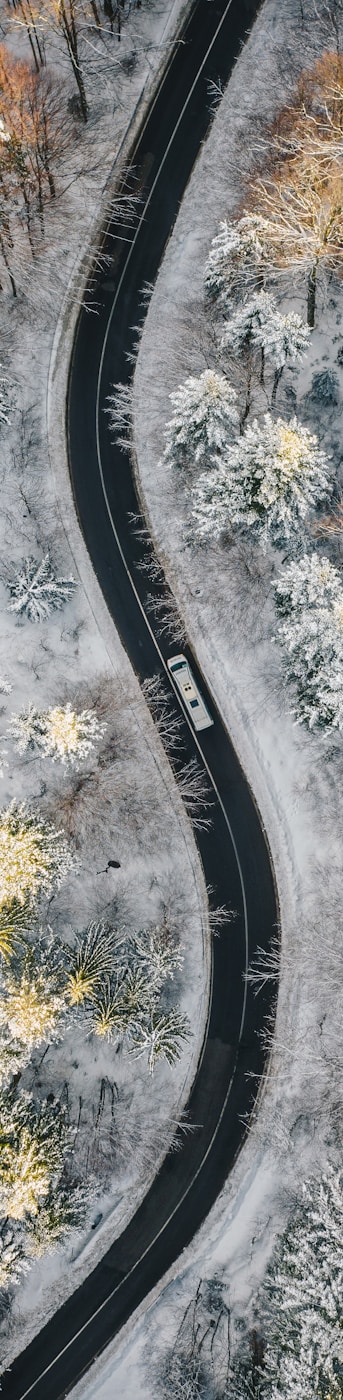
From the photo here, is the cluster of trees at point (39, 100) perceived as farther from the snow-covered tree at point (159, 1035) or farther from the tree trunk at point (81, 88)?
the snow-covered tree at point (159, 1035)

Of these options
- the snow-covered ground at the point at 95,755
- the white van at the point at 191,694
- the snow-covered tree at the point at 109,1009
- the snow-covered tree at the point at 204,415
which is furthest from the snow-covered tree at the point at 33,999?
the snow-covered tree at the point at 204,415

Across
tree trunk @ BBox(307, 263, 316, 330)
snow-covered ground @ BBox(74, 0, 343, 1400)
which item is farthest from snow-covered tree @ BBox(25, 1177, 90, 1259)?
tree trunk @ BBox(307, 263, 316, 330)

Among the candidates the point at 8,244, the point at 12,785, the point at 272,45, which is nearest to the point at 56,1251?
the point at 12,785

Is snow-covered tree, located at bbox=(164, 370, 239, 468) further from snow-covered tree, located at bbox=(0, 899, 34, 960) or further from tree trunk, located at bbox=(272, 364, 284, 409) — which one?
snow-covered tree, located at bbox=(0, 899, 34, 960)

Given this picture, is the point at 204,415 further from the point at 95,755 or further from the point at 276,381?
the point at 95,755

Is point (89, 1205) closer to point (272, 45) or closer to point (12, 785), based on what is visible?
point (12, 785)
